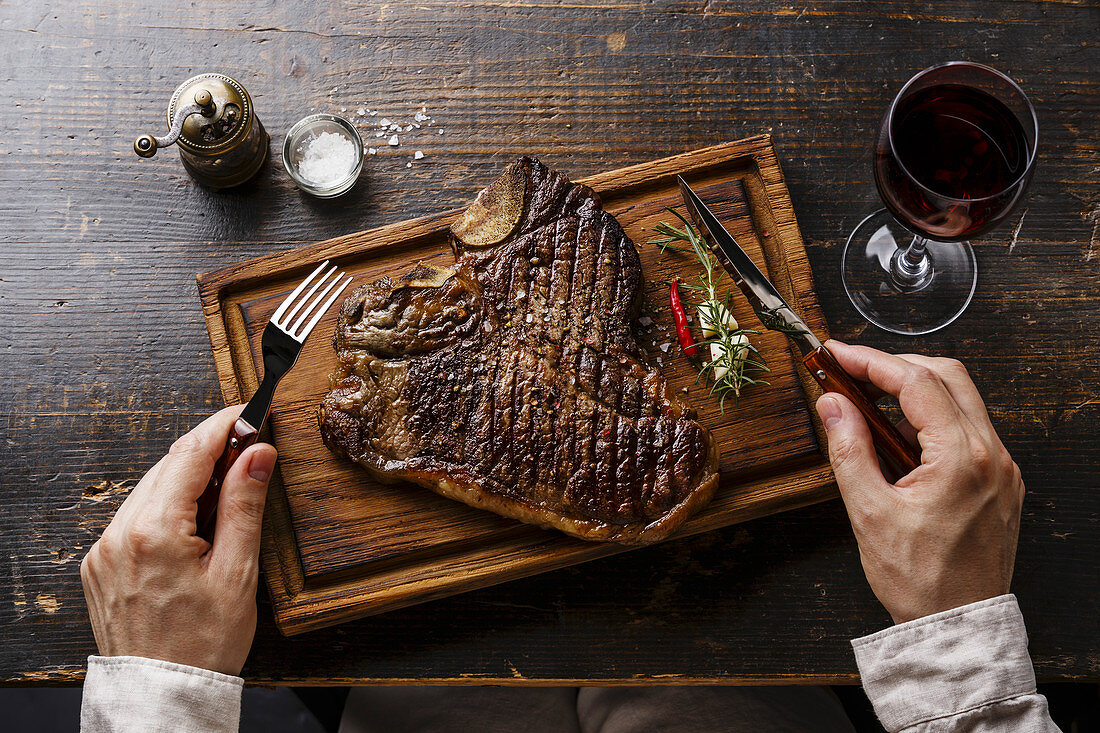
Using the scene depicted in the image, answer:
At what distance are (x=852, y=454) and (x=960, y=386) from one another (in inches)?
15.8

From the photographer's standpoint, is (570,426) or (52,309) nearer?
(570,426)

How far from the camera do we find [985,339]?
98.7 inches

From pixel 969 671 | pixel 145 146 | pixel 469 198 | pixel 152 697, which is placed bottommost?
pixel 969 671

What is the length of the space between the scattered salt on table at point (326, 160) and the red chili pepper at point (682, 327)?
1206mm

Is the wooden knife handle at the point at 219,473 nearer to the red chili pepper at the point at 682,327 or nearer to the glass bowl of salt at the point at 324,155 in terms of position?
the glass bowl of salt at the point at 324,155

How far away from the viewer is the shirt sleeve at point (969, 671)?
75.3 inches

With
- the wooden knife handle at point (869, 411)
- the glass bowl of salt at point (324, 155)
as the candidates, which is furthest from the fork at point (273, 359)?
the wooden knife handle at point (869, 411)

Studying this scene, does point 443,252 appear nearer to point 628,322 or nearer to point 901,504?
point 628,322

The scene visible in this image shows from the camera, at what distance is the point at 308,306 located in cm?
241


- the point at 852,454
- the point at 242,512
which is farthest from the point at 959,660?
the point at 242,512

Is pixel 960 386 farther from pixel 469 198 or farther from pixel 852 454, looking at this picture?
pixel 469 198

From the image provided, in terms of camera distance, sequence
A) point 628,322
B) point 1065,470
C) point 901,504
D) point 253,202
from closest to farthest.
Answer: point 901,504 < point 628,322 < point 1065,470 < point 253,202

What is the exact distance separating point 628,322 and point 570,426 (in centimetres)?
38

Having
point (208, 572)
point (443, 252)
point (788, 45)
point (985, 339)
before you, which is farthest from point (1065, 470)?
point (208, 572)
